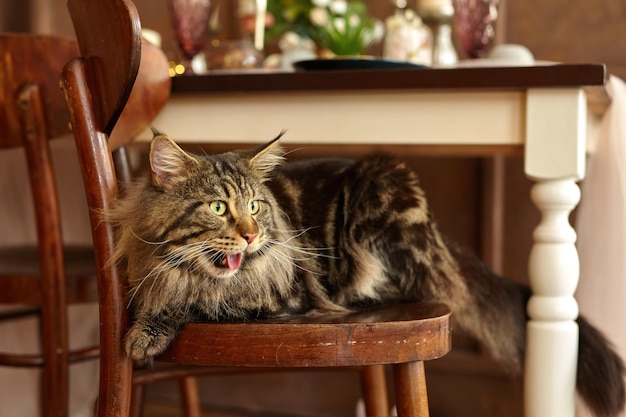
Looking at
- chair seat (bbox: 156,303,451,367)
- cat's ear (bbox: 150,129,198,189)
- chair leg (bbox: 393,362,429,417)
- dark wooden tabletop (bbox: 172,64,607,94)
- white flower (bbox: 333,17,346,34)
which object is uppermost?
white flower (bbox: 333,17,346,34)

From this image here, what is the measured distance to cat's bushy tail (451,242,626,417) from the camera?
131cm

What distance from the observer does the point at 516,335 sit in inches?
54.6

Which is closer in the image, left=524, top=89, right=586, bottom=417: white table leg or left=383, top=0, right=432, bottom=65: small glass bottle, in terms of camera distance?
left=524, top=89, right=586, bottom=417: white table leg

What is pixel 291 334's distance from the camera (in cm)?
100

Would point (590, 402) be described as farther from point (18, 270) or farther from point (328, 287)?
point (18, 270)

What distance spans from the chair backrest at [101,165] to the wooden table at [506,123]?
432mm

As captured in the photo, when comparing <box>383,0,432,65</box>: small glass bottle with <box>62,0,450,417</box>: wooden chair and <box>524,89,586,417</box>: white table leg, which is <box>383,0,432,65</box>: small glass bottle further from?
<box>62,0,450,417</box>: wooden chair

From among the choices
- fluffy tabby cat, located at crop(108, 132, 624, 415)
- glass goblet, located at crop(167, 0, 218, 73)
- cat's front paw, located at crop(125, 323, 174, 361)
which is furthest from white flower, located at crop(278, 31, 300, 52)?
cat's front paw, located at crop(125, 323, 174, 361)

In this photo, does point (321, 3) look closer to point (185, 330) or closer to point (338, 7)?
point (338, 7)

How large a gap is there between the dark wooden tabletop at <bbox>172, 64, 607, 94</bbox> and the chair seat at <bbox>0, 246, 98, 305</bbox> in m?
0.46

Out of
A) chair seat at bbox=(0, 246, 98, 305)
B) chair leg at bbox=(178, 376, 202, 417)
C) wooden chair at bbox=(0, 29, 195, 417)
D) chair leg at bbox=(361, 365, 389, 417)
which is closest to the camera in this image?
wooden chair at bbox=(0, 29, 195, 417)

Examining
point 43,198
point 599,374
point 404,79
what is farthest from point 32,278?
point 599,374

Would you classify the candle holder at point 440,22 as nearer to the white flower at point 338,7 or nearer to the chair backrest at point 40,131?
the white flower at point 338,7

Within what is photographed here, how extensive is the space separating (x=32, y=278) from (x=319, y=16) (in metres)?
0.98
